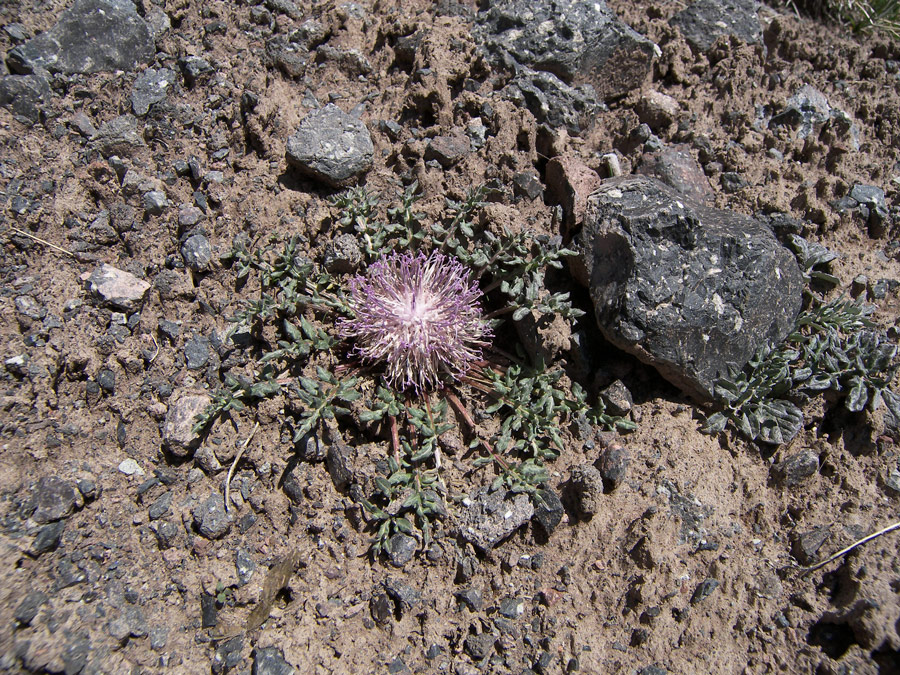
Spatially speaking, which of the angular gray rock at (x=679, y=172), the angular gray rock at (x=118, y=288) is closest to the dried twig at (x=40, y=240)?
the angular gray rock at (x=118, y=288)

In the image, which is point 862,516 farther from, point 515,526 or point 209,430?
point 209,430

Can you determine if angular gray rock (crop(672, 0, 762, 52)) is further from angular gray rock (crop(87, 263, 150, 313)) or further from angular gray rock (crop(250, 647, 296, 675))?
angular gray rock (crop(250, 647, 296, 675))

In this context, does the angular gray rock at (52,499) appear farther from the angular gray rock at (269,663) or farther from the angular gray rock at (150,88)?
the angular gray rock at (150,88)

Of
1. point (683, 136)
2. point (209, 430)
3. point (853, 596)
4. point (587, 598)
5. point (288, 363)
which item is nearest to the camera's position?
point (853, 596)

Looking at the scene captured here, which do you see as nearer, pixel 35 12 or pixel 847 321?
pixel 847 321

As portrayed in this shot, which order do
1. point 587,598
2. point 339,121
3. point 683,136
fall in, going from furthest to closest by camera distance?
point 683,136 < point 339,121 < point 587,598

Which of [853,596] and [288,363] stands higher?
[853,596]

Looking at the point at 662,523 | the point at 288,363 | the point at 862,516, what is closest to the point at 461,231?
the point at 288,363
